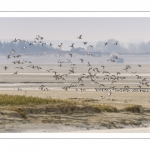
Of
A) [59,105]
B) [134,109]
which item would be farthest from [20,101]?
[134,109]

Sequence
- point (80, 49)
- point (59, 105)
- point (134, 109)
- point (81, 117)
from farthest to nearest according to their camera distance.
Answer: point (80, 49) → point (134, 109) → point (59, 105) → point (81, 117)

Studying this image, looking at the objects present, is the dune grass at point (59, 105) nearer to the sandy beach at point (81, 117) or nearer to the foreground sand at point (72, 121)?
the sandy beach at point (81, 117)

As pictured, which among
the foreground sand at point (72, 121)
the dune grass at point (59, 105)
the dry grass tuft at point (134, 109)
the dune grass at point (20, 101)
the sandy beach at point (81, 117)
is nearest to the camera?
the foreground sand at point (72, 121)

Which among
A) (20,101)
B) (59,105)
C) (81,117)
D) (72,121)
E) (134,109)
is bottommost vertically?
(72,121)

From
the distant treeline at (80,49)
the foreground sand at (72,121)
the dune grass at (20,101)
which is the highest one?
the distant treeline at (80,49)

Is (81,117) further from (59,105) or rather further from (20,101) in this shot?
(20,101)

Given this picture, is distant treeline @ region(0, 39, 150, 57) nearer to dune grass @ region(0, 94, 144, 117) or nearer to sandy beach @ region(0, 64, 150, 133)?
sandy beach @ region(0, 64, 150, 133)

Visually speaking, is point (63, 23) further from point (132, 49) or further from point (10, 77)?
point (10, 77)

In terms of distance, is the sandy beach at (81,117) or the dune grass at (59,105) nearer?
the sandy beach at (81,117)

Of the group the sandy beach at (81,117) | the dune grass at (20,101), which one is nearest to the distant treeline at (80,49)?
the sandy beach at (81,117)
